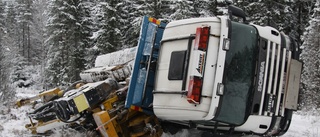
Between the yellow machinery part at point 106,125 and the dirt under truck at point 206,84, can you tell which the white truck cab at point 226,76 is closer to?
the dirt under truck at point 206,84

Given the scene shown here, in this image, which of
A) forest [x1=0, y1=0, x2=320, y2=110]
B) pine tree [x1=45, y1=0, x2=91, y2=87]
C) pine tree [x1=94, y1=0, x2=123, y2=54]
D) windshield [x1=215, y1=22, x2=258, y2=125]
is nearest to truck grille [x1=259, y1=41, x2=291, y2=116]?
windshield [x1=215, y1=22, x2=258, y2=125]

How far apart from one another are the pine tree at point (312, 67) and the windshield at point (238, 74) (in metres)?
12.8

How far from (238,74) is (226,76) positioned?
20 centimetres

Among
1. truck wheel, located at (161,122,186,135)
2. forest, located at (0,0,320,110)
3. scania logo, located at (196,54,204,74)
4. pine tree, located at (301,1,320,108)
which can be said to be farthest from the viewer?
forest, located at (0,0,320,110)

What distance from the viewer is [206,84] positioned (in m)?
4.13

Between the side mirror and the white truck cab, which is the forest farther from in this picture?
the side mirror

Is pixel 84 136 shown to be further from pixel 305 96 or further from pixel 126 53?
pixel 305 96

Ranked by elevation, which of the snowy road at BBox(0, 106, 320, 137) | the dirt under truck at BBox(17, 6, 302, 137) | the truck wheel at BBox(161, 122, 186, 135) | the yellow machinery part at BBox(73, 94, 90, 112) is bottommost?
the snowy road at BBox(0, 106, 320, 137)

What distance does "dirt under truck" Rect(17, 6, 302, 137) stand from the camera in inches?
164

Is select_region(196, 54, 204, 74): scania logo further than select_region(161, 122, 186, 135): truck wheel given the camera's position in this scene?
No

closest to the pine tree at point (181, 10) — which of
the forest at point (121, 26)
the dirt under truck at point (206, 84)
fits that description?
the forest at point (121, 26)

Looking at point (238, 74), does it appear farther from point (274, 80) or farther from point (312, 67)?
point (312, 67)

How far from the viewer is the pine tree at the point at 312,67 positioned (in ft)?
54.8

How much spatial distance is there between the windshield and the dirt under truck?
1cm
